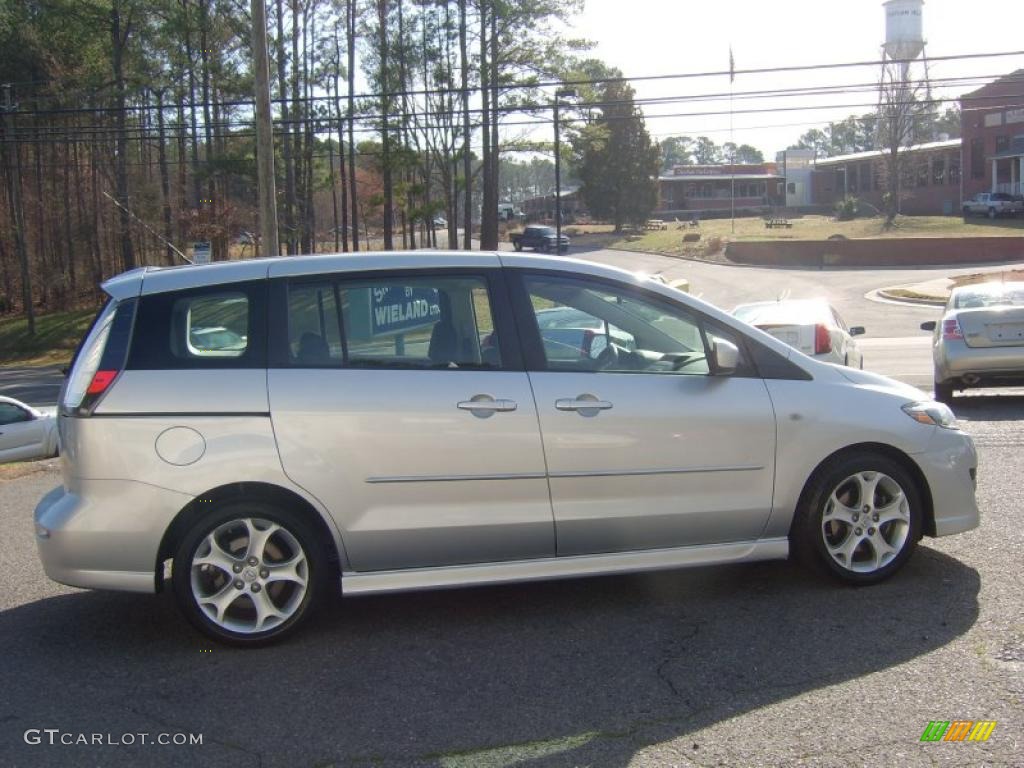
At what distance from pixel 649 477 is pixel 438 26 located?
148 ft

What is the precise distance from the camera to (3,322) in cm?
4750

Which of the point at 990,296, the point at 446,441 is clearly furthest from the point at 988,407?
the point at 446,441

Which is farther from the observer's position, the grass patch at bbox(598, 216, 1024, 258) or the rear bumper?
the grass patch at bbox(598, 216, 1024, 258)

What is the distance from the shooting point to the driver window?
16.9 feet

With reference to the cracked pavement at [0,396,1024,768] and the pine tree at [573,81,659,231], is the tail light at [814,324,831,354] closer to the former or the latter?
the cracked pavement at [0,396,1024,768]

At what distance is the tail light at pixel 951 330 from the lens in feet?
39.8

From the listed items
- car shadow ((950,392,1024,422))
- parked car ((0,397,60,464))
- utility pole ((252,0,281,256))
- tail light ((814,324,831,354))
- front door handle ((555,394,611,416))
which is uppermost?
utility pole ((252,0,281,256))

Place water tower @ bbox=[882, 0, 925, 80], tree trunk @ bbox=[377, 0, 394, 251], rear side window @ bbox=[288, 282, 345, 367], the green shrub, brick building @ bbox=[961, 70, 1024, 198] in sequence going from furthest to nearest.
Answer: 1. water tower @ bbox=[882, 0, 925, 80]
2. the green shrub
3. brick building @ bbox=[961, 70, 1024, 198]
4. tree trunk @ bbox=[377, 0, 394, 251]
5. rear side window @ bbox=[288, 282, 345, 367]

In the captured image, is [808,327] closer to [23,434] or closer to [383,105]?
[23,434]

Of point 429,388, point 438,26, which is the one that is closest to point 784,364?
point 429,388

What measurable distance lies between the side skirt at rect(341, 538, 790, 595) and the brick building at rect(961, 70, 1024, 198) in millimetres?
67764

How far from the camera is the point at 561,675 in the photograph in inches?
172

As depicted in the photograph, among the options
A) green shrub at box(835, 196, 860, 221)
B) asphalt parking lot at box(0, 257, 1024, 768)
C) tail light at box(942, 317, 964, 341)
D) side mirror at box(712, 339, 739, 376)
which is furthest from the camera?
green shrub at box(835, 196, 860, 221)

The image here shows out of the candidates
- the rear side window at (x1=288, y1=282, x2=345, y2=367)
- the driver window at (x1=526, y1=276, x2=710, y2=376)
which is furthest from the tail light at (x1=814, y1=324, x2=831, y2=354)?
the rear side window at (x1=288, y1=282, x2=345, y2=367)
